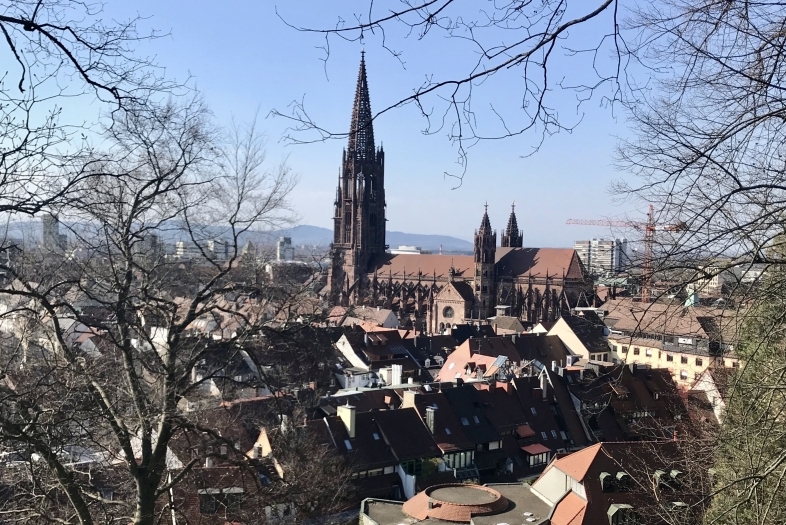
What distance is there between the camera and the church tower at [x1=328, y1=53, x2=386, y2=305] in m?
79.3

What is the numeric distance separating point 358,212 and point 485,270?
17.3 meters

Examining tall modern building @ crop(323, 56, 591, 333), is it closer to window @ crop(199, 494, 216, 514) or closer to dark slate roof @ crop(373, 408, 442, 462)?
dark slate roof @ crop(373, 408, 442, 462)

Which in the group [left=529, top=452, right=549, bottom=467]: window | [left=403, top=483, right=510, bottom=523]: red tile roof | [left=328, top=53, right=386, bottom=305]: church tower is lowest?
[left=529, top=452, right=549, bottom=467]: window

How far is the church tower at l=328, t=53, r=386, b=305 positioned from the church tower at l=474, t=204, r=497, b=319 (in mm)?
14360

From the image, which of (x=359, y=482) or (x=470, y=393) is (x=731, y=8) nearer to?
(x=359, y=482)

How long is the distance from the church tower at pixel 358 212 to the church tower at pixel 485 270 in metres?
14.4

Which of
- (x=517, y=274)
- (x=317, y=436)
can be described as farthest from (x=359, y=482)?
(x=517, y=274)

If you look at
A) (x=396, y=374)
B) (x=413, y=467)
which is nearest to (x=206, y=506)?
(x=413, y=467)

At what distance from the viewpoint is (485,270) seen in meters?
71.7

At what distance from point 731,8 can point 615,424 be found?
28.4 m

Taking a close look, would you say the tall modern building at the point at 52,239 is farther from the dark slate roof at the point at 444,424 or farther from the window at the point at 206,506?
the dark slate roof at the point at 444,424

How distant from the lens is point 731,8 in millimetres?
3971

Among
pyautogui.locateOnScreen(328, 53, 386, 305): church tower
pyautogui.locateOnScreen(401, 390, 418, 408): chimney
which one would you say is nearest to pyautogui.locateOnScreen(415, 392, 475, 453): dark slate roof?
pyautogui.locateOnScreen(401, 390, 418, 408): chimney

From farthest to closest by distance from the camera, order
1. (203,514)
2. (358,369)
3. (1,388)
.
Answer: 1. (358,369)
2. (203,514)
3. (1,388)
